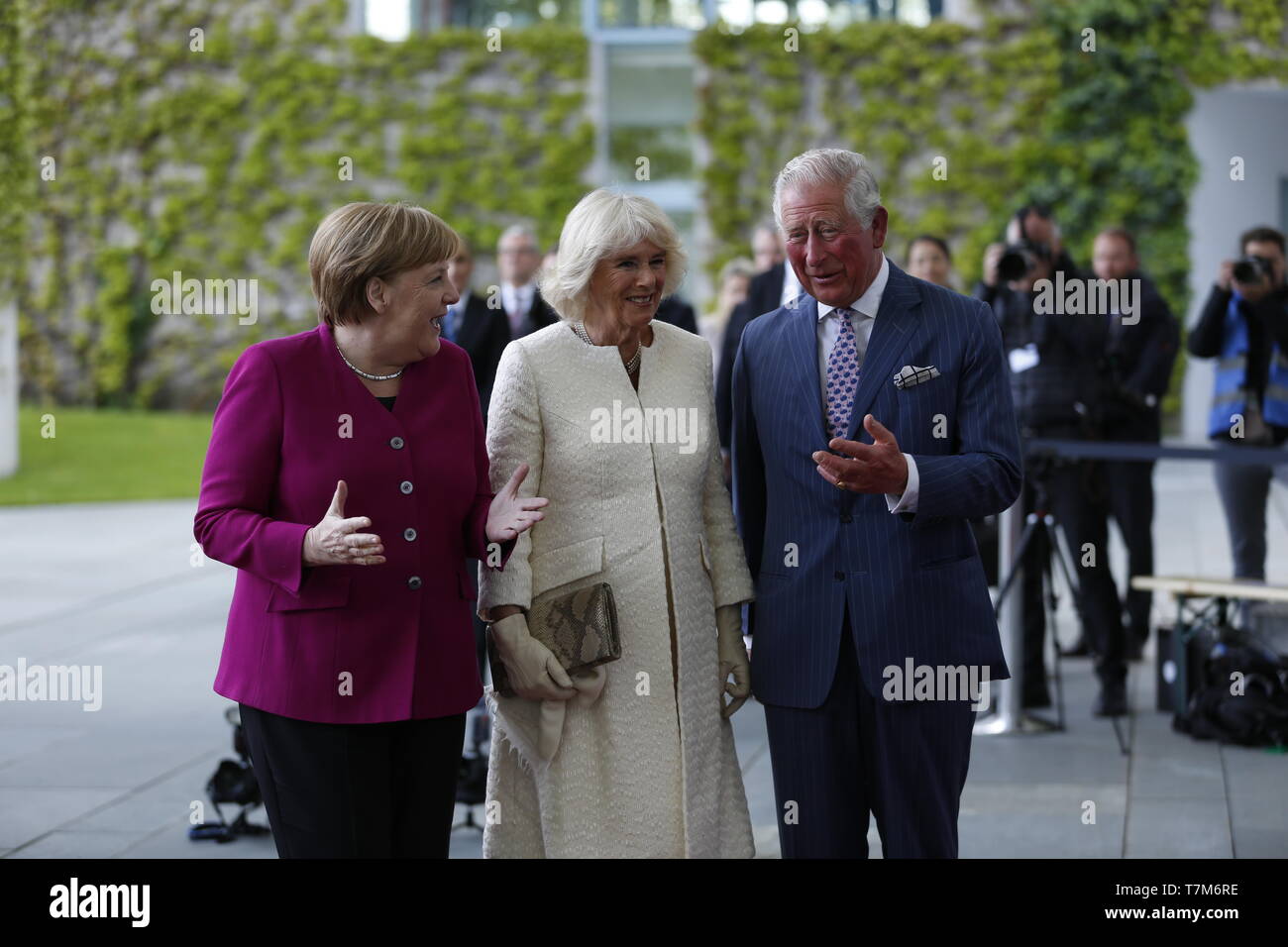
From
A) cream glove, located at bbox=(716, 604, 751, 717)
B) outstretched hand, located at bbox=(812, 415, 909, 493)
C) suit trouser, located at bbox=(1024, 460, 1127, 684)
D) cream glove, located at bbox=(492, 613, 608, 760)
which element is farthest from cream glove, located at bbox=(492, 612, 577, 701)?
suit trouser, located at bbox=(1024, 460, 1127, 684)

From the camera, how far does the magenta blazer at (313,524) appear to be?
9.31 feet

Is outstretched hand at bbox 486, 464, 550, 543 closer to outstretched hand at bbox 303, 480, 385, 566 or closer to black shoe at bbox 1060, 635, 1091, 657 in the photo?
outstretched hand at bbox 303, 480, 385, 566

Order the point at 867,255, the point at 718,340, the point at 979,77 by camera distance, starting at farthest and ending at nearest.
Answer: the point at 979,77 → the point at 718,340 → the point at 867,255

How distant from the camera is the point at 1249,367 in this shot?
729cm

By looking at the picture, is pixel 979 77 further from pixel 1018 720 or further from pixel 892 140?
pixel 1018 720

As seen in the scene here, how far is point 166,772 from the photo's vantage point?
587 centimetres

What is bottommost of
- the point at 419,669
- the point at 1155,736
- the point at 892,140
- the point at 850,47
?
the point at 1155,736

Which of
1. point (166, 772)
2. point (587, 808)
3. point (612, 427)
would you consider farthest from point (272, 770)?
point (166, 772)

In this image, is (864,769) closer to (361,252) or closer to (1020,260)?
(361,252)

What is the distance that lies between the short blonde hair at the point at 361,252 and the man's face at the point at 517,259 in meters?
4.39

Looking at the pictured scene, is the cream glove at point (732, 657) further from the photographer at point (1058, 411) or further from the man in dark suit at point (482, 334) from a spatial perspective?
the photographer at point (1058, 411)

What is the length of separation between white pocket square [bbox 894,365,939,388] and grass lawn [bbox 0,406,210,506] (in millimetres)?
11586

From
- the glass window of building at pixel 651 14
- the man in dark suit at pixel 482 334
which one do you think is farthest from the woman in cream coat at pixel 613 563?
the glass window of building at pixel 651 14

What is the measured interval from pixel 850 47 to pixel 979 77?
59.1 inches
